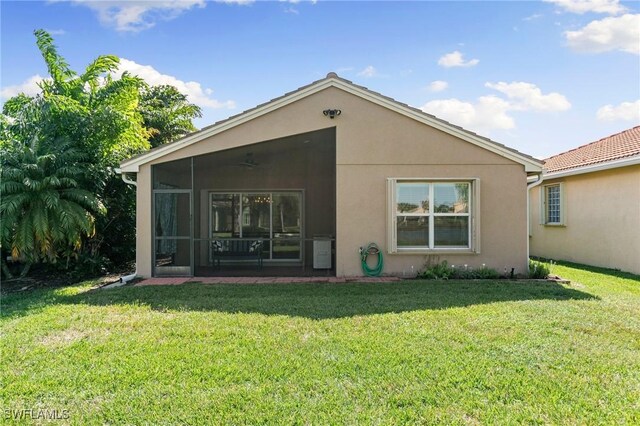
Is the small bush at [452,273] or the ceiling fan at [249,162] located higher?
the ceiling fan at [249,162]

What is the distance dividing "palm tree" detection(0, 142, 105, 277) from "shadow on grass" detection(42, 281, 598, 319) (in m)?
1.99

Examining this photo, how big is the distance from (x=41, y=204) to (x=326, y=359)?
831cm

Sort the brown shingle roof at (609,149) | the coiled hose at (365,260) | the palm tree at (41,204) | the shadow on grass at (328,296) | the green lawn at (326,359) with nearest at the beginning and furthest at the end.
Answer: the green lawn at (326,359) < the shadow on grass at (328,296) < the palm tree at (41,204) < the coiled hose at (365,260) < the brown shingle roof at (609,149)

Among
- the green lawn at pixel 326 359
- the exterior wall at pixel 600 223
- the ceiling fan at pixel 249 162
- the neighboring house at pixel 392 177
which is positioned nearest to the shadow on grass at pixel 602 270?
the exterior wall at pixel 600 223

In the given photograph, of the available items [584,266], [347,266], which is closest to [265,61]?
[347,266]

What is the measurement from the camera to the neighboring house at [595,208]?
11.0 m

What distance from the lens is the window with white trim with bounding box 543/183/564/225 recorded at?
553 inches

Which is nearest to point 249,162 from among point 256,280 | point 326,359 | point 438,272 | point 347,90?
point 347,90

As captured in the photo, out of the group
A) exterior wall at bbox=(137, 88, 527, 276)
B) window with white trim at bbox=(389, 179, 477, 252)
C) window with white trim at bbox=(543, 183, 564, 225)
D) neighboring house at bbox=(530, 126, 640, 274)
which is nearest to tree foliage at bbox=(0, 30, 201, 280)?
exterior wall at bbox=(137, 88, 527, 276)

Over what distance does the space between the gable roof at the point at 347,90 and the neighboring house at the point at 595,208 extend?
1290 millimetres

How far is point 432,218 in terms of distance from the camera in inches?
387

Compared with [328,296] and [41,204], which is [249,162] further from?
[328,296]

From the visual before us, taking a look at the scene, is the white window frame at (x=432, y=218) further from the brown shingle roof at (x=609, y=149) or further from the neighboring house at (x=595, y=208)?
the brown shingle roof at (x=609, y=149)

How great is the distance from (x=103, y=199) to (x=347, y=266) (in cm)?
697
